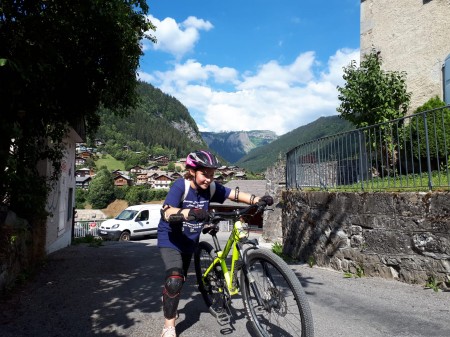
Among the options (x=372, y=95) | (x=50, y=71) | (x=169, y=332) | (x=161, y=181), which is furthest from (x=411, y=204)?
(x=161, y=181)

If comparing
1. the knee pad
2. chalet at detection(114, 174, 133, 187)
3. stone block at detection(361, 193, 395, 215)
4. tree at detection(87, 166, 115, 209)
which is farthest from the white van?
chalet at detection(114, 174, 133, 187)

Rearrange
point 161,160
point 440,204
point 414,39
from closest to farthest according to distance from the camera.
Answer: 1. point 440,204
2. point 414,39
3. point 161,160

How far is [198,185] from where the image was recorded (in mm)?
3541

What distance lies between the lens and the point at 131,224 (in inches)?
880

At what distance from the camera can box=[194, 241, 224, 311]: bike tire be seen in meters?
3.69

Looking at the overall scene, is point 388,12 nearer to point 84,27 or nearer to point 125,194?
point 84,27

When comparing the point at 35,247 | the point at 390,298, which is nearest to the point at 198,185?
the point at 390,298

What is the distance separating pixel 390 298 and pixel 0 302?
516 centimetres

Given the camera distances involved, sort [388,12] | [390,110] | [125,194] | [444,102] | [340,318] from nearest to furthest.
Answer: [340,318] → [444,102] → [390,110] → [388,12] → [125,194]

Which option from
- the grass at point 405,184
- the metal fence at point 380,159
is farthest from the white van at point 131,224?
the grass at point 405,184

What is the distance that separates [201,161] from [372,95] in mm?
11925

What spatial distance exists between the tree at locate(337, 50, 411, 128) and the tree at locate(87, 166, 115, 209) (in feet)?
305

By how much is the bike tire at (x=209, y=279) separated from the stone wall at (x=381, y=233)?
11.0 ft

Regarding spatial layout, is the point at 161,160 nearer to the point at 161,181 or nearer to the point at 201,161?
the point at 161,181
